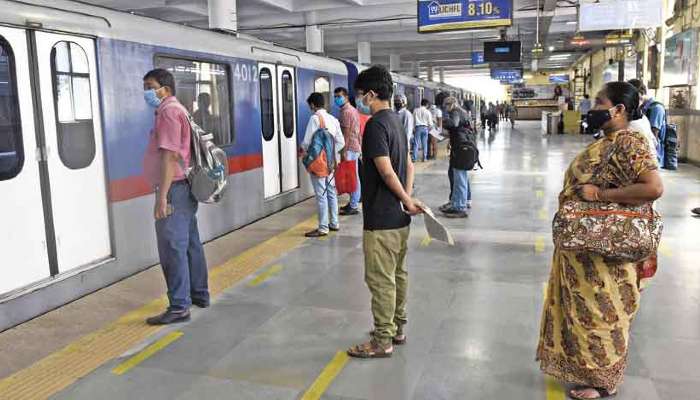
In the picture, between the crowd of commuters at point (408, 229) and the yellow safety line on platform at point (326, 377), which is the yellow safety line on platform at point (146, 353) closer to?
the crowd of commuters at point (408, 229)

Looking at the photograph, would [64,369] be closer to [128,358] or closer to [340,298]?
[128,358]

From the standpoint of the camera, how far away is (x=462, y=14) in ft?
36.4

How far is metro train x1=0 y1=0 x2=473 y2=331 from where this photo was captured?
4.22 m

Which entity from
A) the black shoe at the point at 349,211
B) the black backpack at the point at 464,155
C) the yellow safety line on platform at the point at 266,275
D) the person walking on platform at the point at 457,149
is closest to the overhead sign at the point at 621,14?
the person walking on platform at the point at 457,149

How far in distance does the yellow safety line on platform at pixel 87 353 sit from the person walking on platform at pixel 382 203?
1601 mm

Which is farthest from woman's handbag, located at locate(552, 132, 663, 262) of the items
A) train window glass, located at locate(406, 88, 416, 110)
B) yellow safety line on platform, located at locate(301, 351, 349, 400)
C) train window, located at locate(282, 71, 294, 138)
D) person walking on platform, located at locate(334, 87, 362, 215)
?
train window glass, located at locate(406, 88, 416, 110)

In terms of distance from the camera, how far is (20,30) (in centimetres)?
423

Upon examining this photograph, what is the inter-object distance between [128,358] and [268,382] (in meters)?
1.01

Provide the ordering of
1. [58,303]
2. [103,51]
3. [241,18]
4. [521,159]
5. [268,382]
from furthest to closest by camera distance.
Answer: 1. [241,18]
2. [521,159]
3. [103,51]
4. [58,303]
5. [268,382]

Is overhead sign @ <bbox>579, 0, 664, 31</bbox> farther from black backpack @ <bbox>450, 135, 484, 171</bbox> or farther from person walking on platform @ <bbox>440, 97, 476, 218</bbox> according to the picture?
black backpack @ <bbox>450, 135, 484, 171</bbox>

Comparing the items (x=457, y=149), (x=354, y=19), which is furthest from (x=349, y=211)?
(x=354, y=19)

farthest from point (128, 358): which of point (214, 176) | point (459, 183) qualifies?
point (459, 183)

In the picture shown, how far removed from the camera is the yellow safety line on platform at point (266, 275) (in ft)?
17.4

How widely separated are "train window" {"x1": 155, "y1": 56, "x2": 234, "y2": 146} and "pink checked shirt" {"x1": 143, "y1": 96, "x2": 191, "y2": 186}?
178 centimetres
